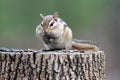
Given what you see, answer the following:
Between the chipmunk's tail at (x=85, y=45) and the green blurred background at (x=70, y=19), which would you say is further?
the green blurred background at (x=70, y=19)

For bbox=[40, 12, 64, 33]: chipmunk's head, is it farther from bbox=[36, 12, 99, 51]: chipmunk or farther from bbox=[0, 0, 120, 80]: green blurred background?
bbox=[0, 0, 120, 80]: green blurred background

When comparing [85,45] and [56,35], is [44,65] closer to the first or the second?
[56,35]

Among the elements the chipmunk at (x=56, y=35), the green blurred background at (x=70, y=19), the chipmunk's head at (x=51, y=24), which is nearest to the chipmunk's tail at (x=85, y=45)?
the chipmunk at (x=56, y=35)

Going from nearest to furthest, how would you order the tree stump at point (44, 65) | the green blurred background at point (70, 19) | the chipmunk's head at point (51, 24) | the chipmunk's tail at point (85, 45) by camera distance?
the tree stump at point (44, 65) < the chipmunk's head at point (51, 24) < the chipmunk's tail at point (85, 45) < the green blurred background at point (70, 19)

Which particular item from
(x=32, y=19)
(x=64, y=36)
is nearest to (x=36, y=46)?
(x=32, y=19)

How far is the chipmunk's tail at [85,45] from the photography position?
529 centimetres

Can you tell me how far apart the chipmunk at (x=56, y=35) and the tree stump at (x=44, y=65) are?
0.47m

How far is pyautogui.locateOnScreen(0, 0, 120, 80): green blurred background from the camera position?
14539mm

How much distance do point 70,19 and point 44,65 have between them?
34.2ft

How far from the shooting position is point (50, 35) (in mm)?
5230

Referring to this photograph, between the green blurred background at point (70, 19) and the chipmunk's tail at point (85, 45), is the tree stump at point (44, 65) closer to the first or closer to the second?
the chipmunk's tail at point (85, 45)

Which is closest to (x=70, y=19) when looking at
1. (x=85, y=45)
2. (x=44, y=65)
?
(x=85, y=45)

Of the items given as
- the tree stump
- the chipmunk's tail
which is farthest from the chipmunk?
the tree stump

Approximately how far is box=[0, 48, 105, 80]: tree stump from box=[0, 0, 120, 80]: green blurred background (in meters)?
9.10
